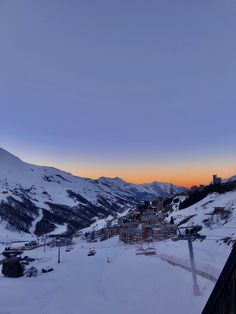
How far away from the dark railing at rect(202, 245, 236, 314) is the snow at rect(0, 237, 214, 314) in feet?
66.2

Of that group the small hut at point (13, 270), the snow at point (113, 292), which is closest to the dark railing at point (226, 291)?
the snow at point (113, 292)

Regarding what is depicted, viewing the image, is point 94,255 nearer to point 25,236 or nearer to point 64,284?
point 64,284

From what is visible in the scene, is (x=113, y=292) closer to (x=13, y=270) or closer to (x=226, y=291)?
(x=13, y=270)

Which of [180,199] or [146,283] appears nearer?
[146,283]

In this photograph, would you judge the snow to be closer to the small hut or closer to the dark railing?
the small hut

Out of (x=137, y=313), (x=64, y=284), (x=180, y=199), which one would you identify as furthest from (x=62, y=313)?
(x=180, y=199)

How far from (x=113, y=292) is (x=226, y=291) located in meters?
31.0

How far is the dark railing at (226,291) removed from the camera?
15.6 ft

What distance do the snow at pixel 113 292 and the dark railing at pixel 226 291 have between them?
20188mm

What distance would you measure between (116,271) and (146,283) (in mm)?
10996

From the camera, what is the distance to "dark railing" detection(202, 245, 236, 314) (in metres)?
4.77

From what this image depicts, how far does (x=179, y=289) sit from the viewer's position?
1185 inches

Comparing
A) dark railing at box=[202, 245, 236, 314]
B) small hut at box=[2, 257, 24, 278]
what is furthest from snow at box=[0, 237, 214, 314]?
dark railing at box=[202, 245, 236, 314]

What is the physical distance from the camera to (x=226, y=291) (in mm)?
5090
